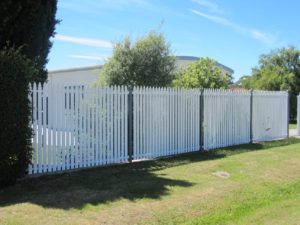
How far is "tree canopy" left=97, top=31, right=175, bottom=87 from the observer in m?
19.6

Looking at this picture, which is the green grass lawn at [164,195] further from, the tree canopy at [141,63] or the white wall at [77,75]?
the white wall at [77,75]

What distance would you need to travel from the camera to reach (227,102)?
1673cm

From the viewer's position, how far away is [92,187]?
366 inches

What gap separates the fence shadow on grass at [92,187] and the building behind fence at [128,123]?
0.54 meters

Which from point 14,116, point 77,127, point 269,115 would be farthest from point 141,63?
point 14,116

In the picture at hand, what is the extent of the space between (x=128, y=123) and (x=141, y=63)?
7429mm

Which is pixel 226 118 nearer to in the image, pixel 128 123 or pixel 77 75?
pixel 128 123

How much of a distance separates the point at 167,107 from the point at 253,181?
4.21m

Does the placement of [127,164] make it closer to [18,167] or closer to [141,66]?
[18,167]

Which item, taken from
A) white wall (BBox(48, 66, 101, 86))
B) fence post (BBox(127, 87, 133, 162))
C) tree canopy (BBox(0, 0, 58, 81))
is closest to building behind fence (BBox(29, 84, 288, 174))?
fence post (BBox(127, 87, 133, 162))

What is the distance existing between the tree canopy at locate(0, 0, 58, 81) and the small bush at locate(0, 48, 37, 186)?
86 centimetres

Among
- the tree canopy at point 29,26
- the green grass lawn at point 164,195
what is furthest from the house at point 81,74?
the green grass lawn at point 164,195

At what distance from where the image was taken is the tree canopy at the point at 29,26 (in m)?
10.4

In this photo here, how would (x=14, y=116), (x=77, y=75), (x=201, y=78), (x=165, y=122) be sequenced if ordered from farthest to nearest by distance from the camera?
(x=77, y=75)
(x=201, y=78)
(x=165, y=122)
(x=14, y=116)
